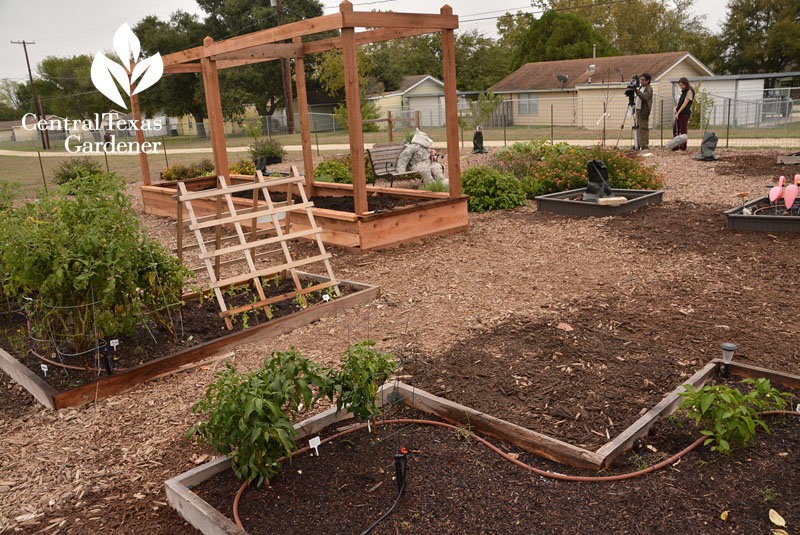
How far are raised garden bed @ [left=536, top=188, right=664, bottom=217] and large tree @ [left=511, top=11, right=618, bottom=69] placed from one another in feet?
135

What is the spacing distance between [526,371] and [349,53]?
4.58 meters

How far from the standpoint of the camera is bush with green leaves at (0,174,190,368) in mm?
4031

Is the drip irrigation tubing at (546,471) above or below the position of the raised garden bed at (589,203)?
below

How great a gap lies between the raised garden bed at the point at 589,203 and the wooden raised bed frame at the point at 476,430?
540cm

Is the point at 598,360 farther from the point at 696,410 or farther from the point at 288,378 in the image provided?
the point at 288,378

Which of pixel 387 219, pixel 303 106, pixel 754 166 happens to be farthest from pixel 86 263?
pixel 754 166

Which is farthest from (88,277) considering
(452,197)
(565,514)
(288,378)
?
(452,197)

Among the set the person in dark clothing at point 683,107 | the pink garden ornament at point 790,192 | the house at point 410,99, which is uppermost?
the house at point 410,99

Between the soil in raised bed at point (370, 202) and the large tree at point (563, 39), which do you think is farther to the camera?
the large tree at point (563, 39)

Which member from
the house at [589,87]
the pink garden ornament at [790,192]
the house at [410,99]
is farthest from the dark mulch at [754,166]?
the house at [410,99]

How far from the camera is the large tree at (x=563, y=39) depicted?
4712 cm

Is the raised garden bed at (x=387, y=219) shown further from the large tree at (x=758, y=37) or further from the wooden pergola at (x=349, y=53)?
the large tree at (x=758, y=37)

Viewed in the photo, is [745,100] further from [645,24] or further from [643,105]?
[645,24]

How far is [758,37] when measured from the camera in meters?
44.0
